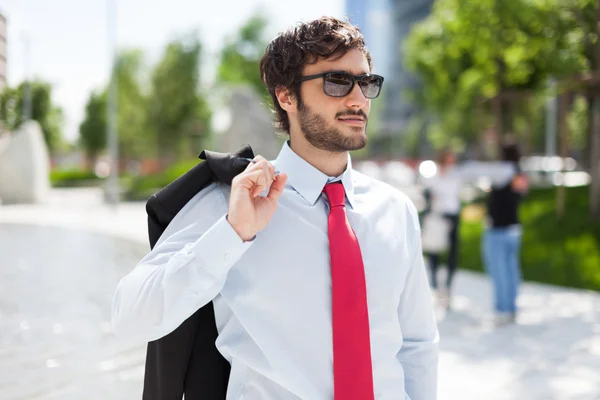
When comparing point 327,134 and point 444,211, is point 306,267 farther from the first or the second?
point 444,211

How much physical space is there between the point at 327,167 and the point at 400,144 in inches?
3859

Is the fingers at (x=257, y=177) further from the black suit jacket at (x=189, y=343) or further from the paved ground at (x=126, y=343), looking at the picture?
the paved ground at (x=126, y=343)

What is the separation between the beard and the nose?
0.02m

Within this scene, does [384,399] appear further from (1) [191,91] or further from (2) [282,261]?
(1) [191,91]

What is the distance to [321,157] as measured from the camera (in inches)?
73.7

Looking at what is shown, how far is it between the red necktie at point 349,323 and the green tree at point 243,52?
4815 centimetres

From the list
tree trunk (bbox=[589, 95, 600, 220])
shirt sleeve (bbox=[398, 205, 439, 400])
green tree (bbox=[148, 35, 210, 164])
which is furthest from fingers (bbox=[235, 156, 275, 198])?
green tree (bbox=[148, 35, 210, 164])

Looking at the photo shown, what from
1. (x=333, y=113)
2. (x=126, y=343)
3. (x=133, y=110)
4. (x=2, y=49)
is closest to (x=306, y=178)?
(x=333, y=113)

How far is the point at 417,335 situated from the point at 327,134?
68 cm

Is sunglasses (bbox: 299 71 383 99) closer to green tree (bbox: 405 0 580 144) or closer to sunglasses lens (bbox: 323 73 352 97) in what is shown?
sunglasses lens (bbox: 323 73 352 97)

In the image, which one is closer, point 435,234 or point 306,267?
point 306,267

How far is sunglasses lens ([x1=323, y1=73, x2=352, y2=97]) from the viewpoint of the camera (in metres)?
1.78

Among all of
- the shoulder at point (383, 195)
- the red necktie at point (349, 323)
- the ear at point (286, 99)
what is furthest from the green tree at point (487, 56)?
the red necktie at point (349, 323)

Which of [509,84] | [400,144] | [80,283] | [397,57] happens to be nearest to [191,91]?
[509,84]
